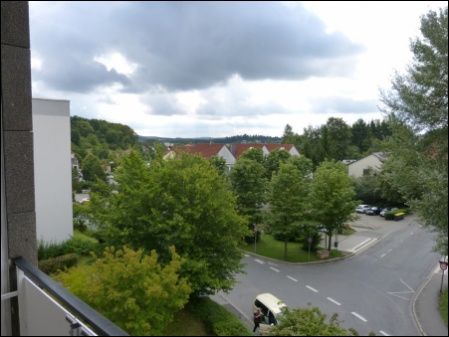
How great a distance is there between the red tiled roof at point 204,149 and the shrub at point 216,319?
5.50 feet

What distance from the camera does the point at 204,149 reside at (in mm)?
4195

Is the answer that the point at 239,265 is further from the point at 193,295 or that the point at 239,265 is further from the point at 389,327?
the point at 389,327

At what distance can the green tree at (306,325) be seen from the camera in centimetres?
242

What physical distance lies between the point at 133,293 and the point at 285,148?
7.51 ft

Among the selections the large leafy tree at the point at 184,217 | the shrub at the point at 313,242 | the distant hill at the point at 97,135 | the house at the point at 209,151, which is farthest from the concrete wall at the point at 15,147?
the shrub at the point at 313,242

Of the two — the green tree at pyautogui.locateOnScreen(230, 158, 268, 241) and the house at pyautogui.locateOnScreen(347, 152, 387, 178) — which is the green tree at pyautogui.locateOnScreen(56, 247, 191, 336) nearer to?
the green tree at pyautogui.locateOnScreen(230, 158, 268, 241)

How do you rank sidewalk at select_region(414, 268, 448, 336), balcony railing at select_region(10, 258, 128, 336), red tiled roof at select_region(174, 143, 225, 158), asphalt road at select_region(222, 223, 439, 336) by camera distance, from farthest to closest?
red tiled roof at select_region(174, 143, 225, 158) → asphalt road at select_region(222, 223, 439, 336) → sidewalk at select_region(414, 268, 448, 336) → balcony railing at select_region(10, 258, 128, 336)

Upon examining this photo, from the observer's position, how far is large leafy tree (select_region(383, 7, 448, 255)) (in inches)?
52.7

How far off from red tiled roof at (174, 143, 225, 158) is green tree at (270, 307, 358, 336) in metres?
1.77

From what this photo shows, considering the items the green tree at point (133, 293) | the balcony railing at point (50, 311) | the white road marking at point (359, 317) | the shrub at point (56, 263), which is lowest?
the shrub at point (56, 263)

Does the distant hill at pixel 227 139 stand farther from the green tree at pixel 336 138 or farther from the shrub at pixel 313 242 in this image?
the shrub at pixel 313 242

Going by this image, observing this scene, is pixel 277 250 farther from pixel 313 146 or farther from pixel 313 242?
pixel 313 146

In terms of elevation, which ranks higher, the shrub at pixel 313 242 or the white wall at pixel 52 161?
the white wall at pixel 52 161

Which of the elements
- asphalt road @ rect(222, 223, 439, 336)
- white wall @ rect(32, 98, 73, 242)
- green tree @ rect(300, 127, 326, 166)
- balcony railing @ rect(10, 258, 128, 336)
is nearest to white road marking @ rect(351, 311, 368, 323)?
asphalt road @ rect(222, 223, 439, 336)
